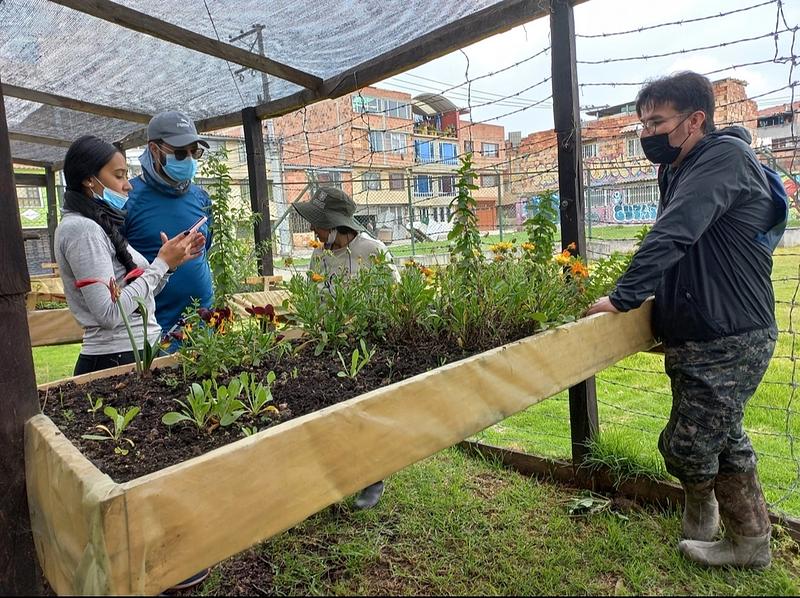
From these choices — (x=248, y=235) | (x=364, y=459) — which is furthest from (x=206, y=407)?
(x=248, y=235)

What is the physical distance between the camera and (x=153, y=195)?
9.10 feet

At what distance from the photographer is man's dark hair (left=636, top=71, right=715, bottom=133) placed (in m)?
1.97

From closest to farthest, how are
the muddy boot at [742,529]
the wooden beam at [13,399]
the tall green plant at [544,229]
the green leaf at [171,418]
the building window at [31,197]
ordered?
the wooden beam at [13,399] < the green leaf at [171,418] < the muddy boot at [742,529] < the tall green plant at [544,229] < the building window at [31,197]

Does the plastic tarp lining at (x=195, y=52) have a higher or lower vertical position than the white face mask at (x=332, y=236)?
higher

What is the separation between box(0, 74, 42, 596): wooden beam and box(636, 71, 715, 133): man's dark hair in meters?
2.07

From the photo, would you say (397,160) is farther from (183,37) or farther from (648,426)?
(648,426)

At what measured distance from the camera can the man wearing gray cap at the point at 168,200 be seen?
8.89 feet

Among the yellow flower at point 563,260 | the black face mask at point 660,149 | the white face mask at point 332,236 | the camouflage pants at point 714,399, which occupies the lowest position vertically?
the camouflage pants at point 714,399

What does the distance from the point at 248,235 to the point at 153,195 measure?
2972 millimetres

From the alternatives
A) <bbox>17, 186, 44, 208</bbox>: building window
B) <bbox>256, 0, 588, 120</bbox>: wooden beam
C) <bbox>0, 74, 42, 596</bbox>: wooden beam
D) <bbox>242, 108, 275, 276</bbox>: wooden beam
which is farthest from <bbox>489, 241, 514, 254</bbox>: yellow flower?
<bbox>17, 186, 44, 208</bbox>: building window

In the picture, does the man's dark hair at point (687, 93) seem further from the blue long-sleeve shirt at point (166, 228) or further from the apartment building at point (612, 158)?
the blue long-sleeve shirt at point (166, 228)

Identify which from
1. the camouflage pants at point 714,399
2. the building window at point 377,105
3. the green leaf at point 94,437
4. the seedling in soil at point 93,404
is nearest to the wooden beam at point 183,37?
the building window at point 377,105

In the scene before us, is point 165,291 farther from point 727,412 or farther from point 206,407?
point 727,412

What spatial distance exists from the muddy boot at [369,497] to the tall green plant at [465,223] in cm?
122
